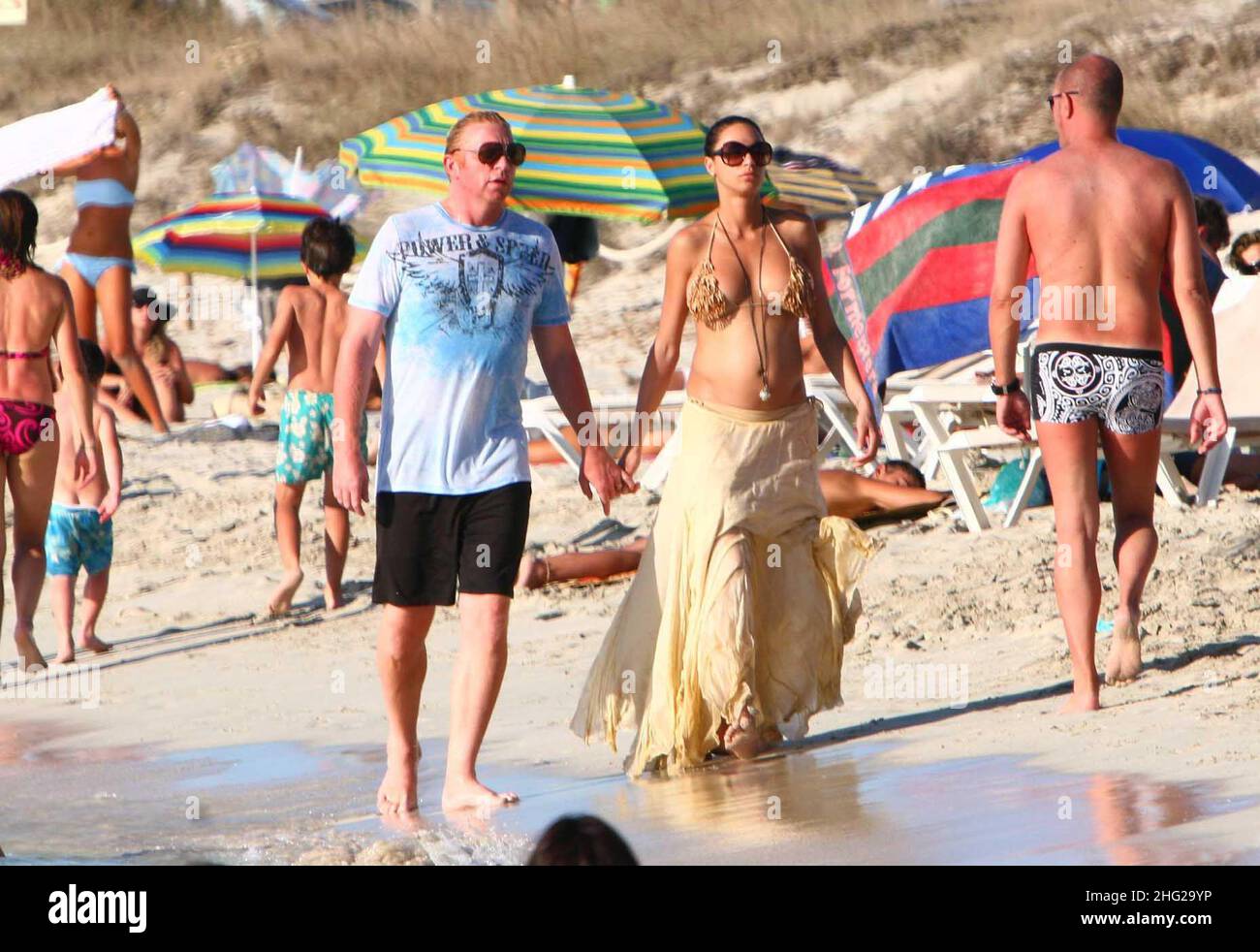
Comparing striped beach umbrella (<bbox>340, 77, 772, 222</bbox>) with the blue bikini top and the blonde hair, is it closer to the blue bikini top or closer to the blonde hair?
the blue bikini top

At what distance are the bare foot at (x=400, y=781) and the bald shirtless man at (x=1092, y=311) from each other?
1.78 metres

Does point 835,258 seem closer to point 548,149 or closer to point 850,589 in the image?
point 548,149

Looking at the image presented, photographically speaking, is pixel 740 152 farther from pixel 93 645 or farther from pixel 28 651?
pixel 93 645

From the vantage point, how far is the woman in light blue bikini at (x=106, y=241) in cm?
1068

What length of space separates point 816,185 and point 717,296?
12622 millimetres

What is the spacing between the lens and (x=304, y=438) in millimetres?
7609

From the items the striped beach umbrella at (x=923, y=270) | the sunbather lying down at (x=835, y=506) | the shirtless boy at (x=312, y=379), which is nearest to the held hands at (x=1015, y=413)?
the sunbather lying down at (x=835, y=506)

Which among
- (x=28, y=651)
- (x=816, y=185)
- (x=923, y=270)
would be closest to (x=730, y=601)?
(x=28, y=651)

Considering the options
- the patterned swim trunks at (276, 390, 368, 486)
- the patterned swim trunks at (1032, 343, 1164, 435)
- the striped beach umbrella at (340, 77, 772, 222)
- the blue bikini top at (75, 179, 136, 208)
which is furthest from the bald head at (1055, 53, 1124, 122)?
the blue bikini top at (75, 179, 136, 208)

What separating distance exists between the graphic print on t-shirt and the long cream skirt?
0.81 m

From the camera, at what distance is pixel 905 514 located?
831 cm

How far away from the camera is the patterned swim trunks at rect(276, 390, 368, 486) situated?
7605 millimetres

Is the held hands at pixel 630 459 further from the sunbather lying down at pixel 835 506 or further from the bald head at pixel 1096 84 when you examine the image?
the sunbather lying down at pixel 835 506
